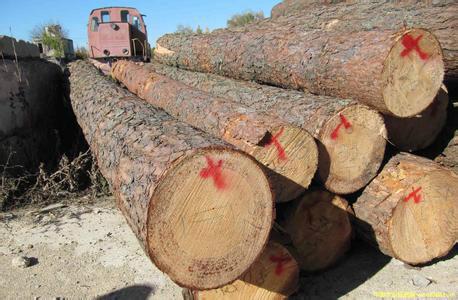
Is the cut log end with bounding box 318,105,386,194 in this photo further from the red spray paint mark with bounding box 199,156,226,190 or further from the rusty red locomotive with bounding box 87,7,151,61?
the rusty red locomotive with bounding box 87,7,151,61

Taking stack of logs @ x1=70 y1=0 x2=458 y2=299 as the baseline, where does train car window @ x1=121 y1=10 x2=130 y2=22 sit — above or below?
above

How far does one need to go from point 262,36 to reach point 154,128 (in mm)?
2232

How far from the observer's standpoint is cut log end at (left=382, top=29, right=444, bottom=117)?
2775 mm

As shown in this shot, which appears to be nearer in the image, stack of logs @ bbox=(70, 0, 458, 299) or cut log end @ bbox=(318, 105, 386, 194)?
stack of logs @ bbox=(70, 0, 458, 299)

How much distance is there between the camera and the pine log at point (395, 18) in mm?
3359

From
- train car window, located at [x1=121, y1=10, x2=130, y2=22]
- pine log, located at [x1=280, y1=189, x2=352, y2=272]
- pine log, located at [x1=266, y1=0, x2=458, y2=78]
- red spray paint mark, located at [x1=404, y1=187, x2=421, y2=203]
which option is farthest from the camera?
train car window, located at [x1=121, y1=10, x2=130, y2=22]

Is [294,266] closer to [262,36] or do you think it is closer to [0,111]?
[262,36]

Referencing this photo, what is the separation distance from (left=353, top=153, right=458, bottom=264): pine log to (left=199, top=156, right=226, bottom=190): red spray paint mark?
1.51 m

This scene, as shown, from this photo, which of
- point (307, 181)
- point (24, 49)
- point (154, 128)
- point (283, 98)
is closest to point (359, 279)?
point (307, 181)

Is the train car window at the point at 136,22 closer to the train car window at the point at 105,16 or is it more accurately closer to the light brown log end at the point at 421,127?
the train car window at the point at 105,16

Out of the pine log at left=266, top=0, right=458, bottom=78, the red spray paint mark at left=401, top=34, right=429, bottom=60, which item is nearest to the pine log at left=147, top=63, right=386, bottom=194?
the red spray paint mark at left=401, top=34, right=429, bottom=60

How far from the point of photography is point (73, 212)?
169 inches

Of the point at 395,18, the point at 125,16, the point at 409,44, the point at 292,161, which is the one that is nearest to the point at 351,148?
the point at 292,161

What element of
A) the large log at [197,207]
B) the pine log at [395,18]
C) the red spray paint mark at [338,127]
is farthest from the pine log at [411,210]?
the large log at [197,207]
